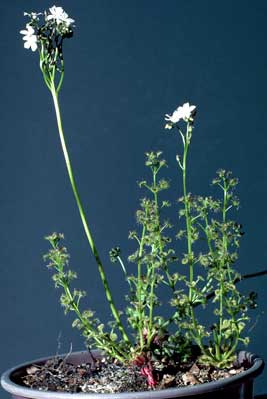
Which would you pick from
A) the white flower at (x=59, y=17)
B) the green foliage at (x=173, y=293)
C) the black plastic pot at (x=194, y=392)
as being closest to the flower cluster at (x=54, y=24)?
the white flower at (x=59, y=17)

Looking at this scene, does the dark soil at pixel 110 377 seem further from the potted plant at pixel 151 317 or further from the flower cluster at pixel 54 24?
the flower cluster at pixel 54 24

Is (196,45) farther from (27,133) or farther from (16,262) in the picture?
(16,262)

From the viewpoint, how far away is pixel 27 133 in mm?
2199

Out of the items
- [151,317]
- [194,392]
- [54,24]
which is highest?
[54,24]

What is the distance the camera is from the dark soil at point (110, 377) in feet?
4.09

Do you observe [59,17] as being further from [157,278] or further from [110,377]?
[110,377]

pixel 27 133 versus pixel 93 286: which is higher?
pixel 27 133

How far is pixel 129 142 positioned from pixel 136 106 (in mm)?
109

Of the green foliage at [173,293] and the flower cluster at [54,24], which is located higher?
the flower cluster at [54,24]

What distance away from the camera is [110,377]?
131 cm

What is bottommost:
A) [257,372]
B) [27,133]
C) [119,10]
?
[257,372]

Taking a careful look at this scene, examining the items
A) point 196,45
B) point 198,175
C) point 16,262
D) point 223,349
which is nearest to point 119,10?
point 196,45

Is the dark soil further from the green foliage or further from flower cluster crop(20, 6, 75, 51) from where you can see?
flower cluster crop(20, 6, 75, 51)

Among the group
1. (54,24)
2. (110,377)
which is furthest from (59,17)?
(110,377)
